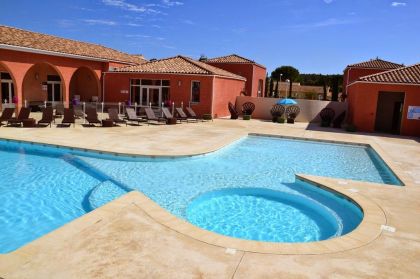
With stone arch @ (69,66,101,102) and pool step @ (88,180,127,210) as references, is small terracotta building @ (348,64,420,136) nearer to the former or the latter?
pool step @ (88,180,127,210)

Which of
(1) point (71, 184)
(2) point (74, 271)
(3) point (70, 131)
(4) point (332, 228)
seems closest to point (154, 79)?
(3) point (70, 131)

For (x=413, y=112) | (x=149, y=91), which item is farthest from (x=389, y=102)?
(x=149, y=91)

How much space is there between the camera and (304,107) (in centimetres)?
2691

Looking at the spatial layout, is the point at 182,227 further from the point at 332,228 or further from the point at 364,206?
the point at 364,206

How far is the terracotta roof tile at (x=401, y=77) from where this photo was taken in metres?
20.1

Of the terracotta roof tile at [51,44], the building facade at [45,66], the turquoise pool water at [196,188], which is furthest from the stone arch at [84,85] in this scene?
the turquoise pool water at [196,188]

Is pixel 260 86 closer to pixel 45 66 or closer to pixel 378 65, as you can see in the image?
pixel 378 65

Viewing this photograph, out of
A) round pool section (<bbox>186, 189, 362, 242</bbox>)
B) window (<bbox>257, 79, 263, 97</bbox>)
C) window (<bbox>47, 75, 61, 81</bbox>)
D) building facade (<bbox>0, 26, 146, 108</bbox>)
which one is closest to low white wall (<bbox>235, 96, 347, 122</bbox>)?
window (<bbox>257, 79, 263, 97</bbox>)

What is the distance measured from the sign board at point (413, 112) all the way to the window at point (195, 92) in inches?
533

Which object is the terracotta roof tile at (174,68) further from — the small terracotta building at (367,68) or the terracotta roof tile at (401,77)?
the small terracotta building at (367,68)

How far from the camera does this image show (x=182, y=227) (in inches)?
219

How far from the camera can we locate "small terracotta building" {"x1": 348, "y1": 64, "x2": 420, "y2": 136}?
65.9 feet

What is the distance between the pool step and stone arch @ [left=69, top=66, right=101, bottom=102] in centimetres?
2084

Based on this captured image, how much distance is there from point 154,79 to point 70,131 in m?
10.5
